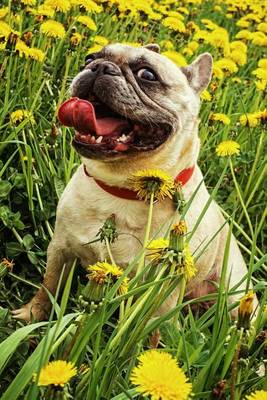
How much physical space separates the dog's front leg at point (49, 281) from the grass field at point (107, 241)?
8cm

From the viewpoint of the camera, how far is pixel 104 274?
4.47 ft

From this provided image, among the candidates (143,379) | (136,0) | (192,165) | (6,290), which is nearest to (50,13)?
(136,0)

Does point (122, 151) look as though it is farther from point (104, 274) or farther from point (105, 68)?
point (104, 274)

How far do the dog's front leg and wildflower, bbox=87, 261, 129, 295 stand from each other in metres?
0.79

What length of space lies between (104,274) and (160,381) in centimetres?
35

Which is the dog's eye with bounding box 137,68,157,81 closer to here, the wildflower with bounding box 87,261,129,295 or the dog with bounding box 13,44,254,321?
the dog with bounding box 13,44,254,321

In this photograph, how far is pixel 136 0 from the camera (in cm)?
397

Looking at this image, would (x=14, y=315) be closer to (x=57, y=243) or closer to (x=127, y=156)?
(x=57, y=243)

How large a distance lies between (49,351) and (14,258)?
1.36 m

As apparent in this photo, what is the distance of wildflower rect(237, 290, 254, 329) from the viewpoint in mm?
1307

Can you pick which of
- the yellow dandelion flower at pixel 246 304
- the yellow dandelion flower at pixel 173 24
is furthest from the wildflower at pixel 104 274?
the yellow dandelion flower at pixel 173 24

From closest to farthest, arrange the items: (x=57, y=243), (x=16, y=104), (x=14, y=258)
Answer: (x=57, y=243) → (x=14, y=258) → (x=16, y=104)

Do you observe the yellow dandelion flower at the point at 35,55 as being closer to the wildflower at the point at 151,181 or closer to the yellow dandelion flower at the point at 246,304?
the wildflower at the point at 151,181

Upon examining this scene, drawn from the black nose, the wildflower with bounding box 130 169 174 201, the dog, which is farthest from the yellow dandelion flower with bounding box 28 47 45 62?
the wildflower with bounding box 130 169 174 201
